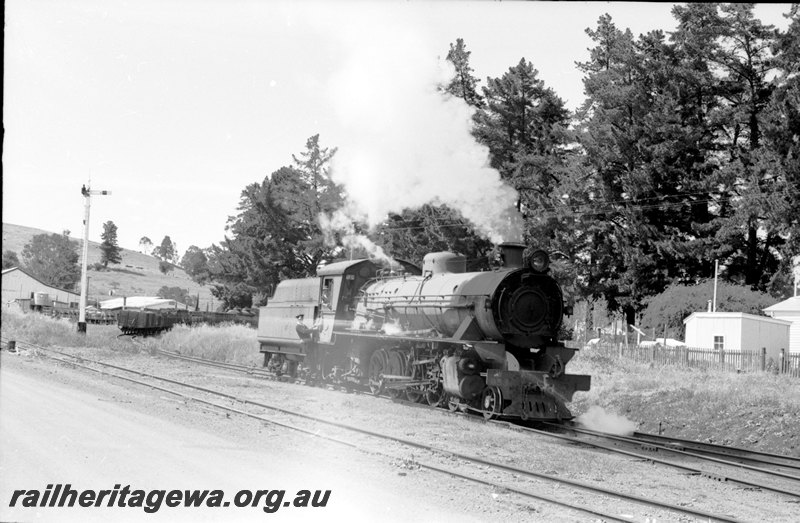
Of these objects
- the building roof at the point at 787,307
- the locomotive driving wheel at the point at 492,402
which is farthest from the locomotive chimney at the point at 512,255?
the building roof at the point at 787,307

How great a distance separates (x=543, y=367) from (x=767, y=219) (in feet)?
85.4

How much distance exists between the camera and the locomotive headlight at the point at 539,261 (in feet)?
50.9

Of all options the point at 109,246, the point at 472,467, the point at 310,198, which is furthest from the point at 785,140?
the point at 109,246

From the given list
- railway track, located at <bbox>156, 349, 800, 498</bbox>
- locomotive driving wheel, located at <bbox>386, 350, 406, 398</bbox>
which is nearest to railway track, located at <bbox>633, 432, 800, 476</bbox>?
railway track, located at <bbox>156, 349, 800, 498</bbox>

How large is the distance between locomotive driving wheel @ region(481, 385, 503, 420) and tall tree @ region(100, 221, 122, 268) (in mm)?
63544

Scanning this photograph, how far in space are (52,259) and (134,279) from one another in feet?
109

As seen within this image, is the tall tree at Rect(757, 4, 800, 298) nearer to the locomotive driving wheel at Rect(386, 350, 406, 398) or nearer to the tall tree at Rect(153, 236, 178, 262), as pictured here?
the locomotive driving wheel at Rect(386, 350, 406, 398)

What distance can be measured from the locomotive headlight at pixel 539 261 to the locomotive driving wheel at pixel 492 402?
262cm

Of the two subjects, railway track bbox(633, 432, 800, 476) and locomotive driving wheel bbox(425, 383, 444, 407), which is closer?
railway track bbox(633, 432, 800, 476)

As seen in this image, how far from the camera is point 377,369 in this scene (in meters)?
18.8

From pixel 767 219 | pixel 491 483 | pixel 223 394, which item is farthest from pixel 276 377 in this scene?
pixel 767 219

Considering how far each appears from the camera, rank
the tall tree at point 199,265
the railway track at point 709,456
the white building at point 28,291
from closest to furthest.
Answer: the railway track at point 709,456
the white building at point 28,291
the tall tree at point 199,265

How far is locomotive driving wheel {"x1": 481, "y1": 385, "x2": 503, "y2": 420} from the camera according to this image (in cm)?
1488

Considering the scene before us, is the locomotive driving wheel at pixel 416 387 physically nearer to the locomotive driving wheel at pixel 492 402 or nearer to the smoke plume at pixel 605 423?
the locomotive driving wheel at pixel 492 402
